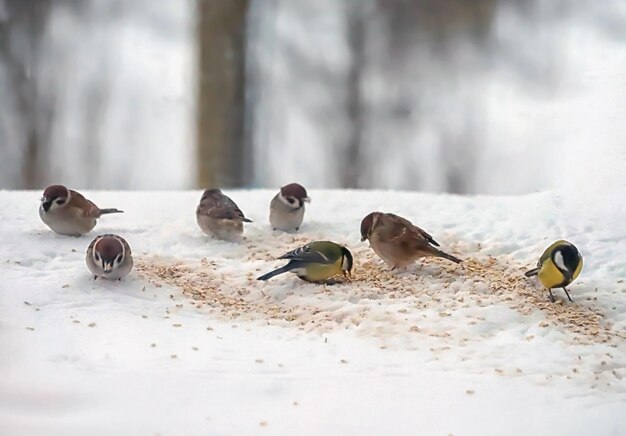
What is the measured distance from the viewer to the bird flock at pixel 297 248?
3379mm

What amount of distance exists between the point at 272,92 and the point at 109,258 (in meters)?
3.34

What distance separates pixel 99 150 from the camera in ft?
20.0

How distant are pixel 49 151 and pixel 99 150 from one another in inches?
14.2

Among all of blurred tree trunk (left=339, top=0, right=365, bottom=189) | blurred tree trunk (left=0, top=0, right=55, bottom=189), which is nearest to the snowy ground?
blurred tree trunk (left=0, top=0, right=55, bottom=189)

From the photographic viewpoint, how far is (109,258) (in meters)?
3.31

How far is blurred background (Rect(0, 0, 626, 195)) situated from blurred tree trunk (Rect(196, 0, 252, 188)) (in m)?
0.01

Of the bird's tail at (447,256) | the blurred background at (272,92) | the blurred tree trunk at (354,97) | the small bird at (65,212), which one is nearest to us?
the bird's tail at (447,256)

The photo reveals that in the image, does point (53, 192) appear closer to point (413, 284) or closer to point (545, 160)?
point (413, 284)

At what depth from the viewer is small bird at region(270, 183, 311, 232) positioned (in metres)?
4.36

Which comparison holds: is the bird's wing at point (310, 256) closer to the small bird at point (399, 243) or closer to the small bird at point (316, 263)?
the small bird at point (316, 263)

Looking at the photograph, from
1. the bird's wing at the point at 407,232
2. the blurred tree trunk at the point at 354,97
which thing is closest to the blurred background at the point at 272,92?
the blurred tree trunk at the point at 354,97

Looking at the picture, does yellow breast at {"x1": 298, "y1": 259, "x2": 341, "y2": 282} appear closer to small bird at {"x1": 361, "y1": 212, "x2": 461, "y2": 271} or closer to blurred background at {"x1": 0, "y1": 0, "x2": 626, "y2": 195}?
small bird at {"x1": 361, "y1": 212, "x2": 461, "y2": 271}

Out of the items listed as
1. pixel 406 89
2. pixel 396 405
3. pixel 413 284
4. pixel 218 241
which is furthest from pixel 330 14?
pixel 396 405

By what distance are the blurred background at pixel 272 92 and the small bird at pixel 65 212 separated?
1.62 m
